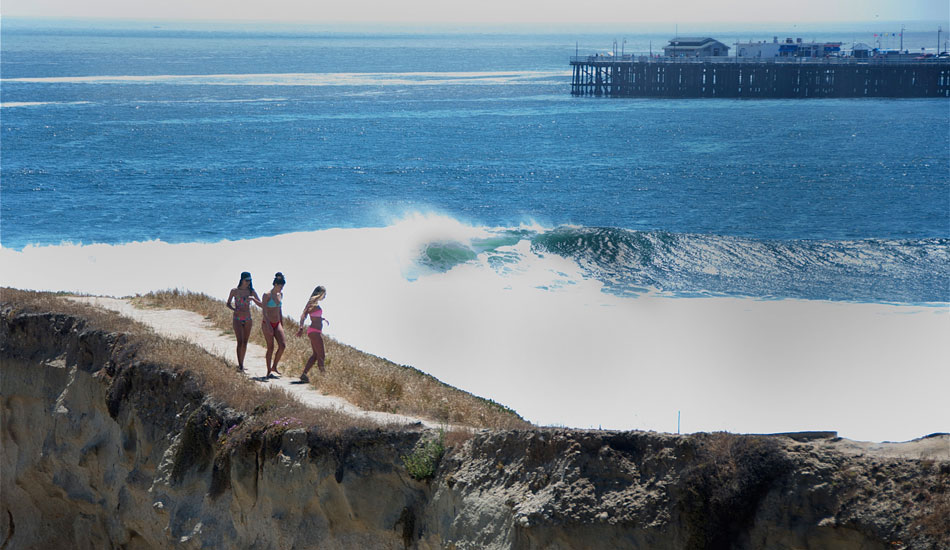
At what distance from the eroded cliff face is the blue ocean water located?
79.7 feet

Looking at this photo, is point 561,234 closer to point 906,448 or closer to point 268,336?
point 268,336

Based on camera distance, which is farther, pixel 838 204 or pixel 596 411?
pixel 838 204

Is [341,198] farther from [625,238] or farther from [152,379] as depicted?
[152,379]

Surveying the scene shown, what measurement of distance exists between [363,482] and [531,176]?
2106 inches

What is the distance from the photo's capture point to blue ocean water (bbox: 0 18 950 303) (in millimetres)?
40344

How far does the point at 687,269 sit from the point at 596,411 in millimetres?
15817

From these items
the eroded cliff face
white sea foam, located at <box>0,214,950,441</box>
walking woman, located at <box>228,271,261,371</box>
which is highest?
walking woman, located at <box>228,271,261,371</box>

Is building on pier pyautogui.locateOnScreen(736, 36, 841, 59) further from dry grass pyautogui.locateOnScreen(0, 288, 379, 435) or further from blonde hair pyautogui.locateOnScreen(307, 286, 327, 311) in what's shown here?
blonde hair pyautogui.locateOnScreen(307, 286, 327, 311)

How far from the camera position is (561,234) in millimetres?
42500

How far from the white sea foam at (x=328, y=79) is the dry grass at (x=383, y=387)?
350 ft

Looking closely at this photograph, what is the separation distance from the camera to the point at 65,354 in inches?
585

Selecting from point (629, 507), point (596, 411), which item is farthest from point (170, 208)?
point (629, 507)

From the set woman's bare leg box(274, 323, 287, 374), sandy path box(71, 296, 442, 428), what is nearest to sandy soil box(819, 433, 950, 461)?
sandy path box(71, 296, 442, 428)

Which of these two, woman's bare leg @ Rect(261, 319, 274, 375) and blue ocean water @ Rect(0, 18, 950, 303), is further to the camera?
blue ocean water @ Rect(0, 18, 950, 303)
